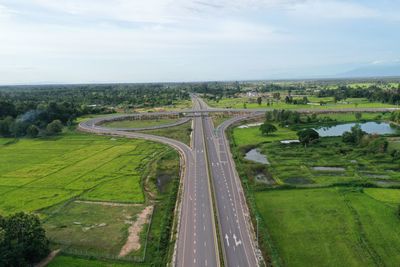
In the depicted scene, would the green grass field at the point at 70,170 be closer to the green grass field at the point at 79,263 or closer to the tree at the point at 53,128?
the tree at the point at 53,128

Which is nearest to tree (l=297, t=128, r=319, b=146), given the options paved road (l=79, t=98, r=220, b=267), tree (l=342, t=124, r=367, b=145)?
tree (l=342, t=124, r=367, b=145)

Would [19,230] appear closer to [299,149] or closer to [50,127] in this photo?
[299,149]

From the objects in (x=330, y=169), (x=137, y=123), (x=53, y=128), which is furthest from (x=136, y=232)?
(x=137, y=123)

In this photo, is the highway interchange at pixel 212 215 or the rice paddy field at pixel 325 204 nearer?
the highway interchange at pixel 212 215

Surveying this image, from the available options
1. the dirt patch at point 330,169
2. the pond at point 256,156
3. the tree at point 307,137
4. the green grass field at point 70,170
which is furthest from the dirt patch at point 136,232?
the tree at point 307,137

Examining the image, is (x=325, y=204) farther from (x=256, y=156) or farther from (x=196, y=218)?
(x=256, y=156)

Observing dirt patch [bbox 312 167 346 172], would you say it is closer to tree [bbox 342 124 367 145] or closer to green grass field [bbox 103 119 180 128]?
tree [bbox 342 124 367 145]

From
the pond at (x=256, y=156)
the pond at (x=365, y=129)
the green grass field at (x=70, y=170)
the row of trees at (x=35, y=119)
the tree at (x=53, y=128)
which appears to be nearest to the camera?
the green grass field at (x=70, y=170)
